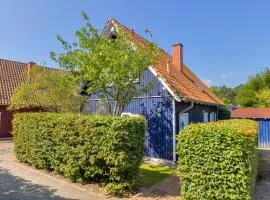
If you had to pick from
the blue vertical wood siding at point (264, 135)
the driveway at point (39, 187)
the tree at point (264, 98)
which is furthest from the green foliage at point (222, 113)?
the driveway at point (39, 187)

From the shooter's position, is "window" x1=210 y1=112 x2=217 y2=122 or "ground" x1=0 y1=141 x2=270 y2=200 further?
"window" x1=210 y1=112 x2=217 y2=122

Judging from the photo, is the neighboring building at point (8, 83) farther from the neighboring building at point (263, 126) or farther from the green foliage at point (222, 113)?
the neighboring building at point (263, 126)

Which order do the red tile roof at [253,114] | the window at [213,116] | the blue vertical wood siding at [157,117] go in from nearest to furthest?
1. the blue vertical wood siding at [157,117]
2. the window at [213,116]
3. the red tile roof at [253,114]

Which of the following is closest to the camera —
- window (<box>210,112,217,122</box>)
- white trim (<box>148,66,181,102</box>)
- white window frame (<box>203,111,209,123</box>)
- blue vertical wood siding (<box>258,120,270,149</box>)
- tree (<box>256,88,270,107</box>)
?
white trim (<box>148,66,181,102</box>)

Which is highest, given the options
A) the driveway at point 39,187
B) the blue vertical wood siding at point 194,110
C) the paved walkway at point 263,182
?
the blue vertical wood siding at point 194,110

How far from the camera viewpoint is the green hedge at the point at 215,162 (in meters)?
6.36

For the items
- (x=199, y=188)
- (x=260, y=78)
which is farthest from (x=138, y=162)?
(x=260, y=78)

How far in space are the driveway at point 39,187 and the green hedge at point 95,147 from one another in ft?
1.28

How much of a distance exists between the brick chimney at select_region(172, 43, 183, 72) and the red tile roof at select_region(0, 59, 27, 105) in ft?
50.2

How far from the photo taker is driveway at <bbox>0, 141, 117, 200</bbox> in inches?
312

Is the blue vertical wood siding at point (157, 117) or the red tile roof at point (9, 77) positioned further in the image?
the red tile roof at point (9, 77)

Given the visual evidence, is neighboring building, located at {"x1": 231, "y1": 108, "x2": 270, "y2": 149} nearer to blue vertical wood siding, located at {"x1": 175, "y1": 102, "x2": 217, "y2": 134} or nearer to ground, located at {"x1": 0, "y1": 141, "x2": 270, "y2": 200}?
blue vertical wood siding, located at {"x1": 175, "y1": 102, "x2": 217, "y2": 134}

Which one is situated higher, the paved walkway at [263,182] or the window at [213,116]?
the window at [213,116]

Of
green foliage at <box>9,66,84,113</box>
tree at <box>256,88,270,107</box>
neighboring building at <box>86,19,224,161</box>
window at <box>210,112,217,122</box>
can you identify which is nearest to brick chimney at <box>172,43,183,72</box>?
neighboring building at <box>86,19,224,161</box>
